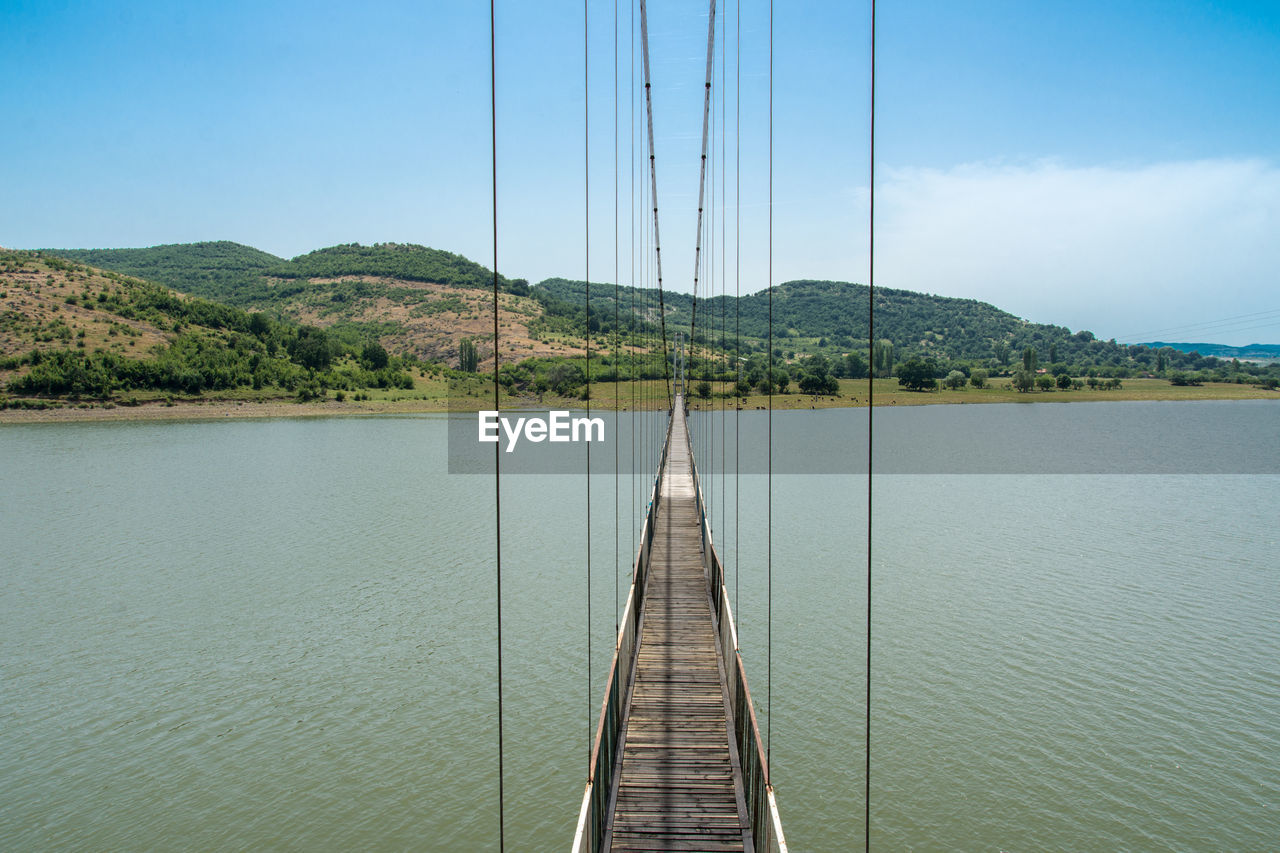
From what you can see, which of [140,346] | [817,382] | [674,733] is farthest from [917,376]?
[674,733]

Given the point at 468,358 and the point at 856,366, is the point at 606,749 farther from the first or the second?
the point at 856,366

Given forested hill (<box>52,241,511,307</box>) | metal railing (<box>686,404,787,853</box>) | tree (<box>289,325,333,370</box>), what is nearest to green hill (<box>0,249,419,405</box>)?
tree (<box>289,325,333,370</box>)

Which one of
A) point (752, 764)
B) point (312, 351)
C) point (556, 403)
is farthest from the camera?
point (312, 351)

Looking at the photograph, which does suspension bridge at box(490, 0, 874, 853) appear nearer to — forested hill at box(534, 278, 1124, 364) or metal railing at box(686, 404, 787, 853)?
metal railing at box(686, 404, 787, 853)

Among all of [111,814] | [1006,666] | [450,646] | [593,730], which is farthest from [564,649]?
[1006,666]

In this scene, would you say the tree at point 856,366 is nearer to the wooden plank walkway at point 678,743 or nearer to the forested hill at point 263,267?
the forested hill at point 263,267

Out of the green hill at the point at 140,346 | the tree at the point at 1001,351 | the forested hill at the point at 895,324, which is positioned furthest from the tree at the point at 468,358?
the tree at the point at 1001,351
